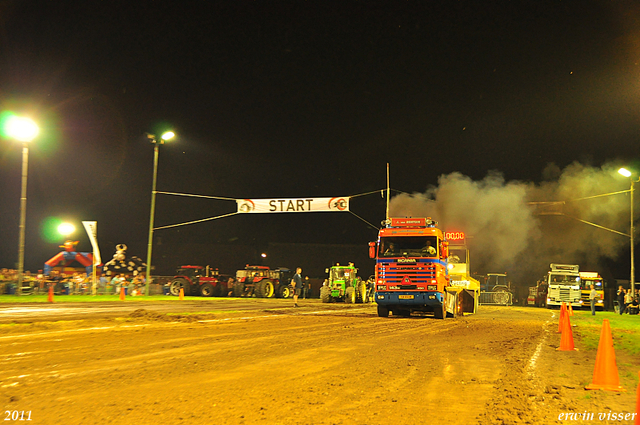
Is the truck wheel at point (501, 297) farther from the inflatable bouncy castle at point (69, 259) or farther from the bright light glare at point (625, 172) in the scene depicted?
the inflatable bouncy castle at point (69, 259)

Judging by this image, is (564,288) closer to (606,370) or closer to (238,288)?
(238,288)

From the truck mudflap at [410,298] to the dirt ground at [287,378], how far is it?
17.9ft

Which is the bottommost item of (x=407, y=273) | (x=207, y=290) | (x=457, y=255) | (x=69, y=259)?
(x=207, y=290)

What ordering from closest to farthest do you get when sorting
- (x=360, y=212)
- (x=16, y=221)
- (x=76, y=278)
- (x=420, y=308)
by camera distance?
1. (x=420, y=308)
2. (x=76, y=278)
3. (x=16, y=221)
4. (x=360, y=212)

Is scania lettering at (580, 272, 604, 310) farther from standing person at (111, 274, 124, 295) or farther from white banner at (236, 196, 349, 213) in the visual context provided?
standing person at (111, 274, 124, 295)

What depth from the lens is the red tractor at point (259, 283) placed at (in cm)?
3631

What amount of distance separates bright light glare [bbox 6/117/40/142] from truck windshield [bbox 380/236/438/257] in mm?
18856

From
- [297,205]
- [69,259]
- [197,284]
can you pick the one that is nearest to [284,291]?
[197,284]

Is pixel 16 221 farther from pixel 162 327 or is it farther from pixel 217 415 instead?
pixel 217 415

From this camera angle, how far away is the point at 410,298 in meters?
18.3

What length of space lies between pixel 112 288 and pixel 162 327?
82.7 ft

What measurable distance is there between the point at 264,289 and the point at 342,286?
795cm

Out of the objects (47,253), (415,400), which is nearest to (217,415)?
(415,400)

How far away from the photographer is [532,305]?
42438 millimetres
